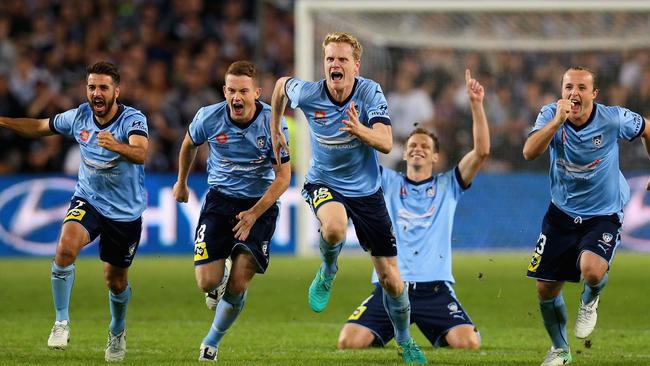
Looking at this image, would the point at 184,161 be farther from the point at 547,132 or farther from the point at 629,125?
the point at 629,125

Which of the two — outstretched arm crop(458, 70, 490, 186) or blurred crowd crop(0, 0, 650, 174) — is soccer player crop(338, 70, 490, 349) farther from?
blurred crowd crop(0, 0, 650, 174)

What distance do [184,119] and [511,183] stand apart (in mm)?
6246

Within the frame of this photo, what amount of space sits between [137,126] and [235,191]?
97cm

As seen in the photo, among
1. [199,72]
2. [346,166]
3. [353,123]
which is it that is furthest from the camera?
[199,72]

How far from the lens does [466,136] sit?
20.7 m

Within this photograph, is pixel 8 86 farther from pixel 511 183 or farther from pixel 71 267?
pixel 71 267

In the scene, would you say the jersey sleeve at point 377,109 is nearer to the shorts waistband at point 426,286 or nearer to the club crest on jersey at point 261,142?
the club crest on jersey at point 261,142

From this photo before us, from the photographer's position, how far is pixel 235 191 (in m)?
9.95

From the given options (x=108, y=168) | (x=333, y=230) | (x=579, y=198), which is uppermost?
(x=108, y=168)

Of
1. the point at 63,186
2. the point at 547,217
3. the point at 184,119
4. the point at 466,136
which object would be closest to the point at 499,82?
the point at 466,136

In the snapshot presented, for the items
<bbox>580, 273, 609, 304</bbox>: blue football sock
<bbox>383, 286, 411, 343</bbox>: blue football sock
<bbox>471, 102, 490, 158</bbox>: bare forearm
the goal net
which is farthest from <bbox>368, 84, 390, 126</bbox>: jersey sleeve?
the goal net

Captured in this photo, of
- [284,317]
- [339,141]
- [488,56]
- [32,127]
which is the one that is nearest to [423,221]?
[339,141]

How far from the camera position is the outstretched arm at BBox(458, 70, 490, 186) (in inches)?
378

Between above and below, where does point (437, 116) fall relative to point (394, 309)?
above
